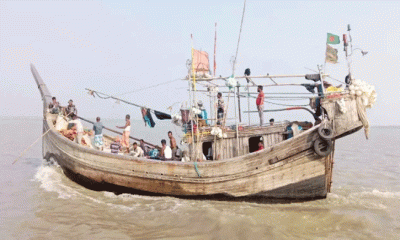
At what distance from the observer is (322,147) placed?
7848 millimetres

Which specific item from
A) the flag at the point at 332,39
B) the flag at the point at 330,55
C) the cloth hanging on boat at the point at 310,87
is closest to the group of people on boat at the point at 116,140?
the cloth hanging on boat at the point at 310,87

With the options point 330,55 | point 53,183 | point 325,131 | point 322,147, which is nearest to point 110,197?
point 53,183

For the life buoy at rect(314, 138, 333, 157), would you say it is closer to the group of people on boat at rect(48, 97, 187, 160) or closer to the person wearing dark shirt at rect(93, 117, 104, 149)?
the group of people on boat at rect(48, 97, 187, 160)

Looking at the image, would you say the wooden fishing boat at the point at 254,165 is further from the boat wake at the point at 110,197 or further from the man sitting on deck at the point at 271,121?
the boat wake at the point at 110,197

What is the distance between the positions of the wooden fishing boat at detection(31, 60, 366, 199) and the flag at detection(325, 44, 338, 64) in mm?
1273

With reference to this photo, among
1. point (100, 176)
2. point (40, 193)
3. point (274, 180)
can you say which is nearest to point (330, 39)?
point (274, 180)

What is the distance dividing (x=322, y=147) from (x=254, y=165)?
6.19ft

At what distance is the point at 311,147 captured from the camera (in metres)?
7.96

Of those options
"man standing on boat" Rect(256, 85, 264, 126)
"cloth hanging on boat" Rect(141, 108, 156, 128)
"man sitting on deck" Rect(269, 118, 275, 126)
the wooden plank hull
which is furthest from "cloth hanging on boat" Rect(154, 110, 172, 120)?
"man sitting on deck" Rect(269, 118, 275, 126)

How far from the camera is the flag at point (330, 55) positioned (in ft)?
28.2

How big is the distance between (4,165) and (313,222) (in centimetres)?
1661

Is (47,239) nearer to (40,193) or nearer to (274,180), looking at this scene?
(40,193)

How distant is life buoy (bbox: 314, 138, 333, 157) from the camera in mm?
7750

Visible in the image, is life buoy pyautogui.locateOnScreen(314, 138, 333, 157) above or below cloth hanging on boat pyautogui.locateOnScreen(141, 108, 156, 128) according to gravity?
below
